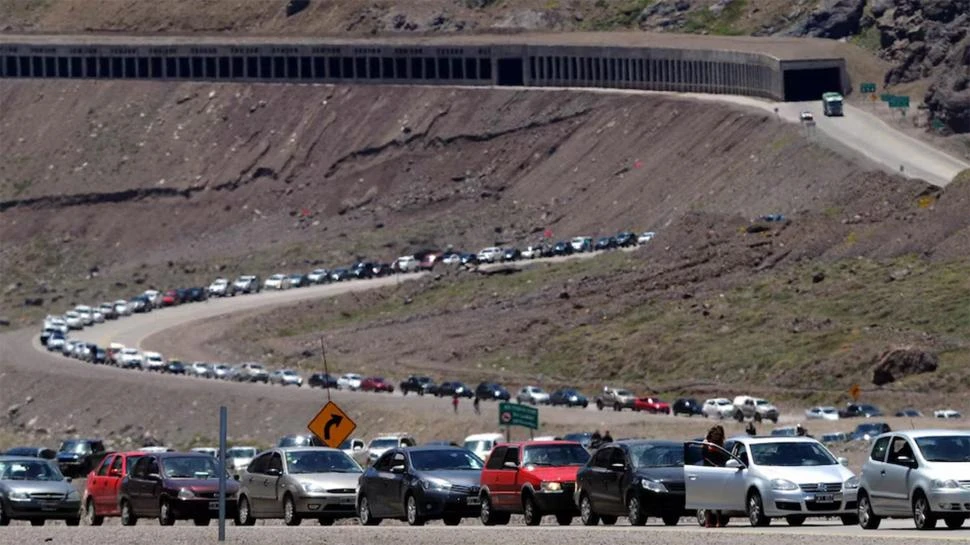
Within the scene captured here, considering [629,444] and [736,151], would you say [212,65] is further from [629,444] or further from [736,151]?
[629,444]

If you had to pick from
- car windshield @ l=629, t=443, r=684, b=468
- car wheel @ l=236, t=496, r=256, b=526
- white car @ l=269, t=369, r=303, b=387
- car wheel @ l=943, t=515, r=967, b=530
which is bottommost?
white car @ l=269, t=369, r=303, b=387

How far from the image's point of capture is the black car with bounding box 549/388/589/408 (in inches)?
3649

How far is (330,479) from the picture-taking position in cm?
4591

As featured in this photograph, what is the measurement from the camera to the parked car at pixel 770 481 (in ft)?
129

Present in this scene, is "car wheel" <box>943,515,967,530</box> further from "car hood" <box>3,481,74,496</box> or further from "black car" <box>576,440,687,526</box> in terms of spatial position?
"car hood" <box>3,481,74,496</box>

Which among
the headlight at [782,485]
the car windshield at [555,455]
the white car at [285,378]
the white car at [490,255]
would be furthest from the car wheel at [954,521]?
the white car at [490,255]

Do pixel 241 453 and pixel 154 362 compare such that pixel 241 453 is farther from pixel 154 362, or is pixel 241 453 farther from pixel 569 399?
pixel 154 362

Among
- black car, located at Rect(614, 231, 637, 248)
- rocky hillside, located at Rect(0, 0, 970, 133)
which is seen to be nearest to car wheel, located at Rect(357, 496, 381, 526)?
black car, located at Rect(614, 231, 637, 248)

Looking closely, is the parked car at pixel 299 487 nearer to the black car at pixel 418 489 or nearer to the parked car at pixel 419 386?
the black car at pixel 418 489

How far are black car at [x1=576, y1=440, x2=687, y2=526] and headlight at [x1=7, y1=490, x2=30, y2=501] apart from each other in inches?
472

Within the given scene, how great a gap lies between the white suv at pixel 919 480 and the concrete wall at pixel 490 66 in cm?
11296

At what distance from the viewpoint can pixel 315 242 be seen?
160 metres

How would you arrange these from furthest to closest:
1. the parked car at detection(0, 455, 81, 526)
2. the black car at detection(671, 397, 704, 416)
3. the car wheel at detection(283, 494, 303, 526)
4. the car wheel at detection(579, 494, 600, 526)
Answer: the black car at detection(671, 397, 704, 416)
the parked car at detection(0, 455, 81, 526)
the car wheel at detection(283, 494, 303, 526)
the car wheel at detection(579, 494, 600, 526)

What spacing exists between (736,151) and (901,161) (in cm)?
1643
